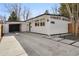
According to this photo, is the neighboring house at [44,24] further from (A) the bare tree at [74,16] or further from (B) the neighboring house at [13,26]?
(A) the bare tree at [74,16]

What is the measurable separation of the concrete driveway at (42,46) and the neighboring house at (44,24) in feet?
0.53

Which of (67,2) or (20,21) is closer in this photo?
(67,2)

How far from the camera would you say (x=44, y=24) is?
11.2ft

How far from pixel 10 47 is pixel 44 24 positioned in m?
0.91

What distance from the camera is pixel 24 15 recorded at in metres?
3.44

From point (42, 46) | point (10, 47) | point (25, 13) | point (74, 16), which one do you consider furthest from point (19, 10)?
point (74, 16)

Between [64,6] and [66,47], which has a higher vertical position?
[64,6]

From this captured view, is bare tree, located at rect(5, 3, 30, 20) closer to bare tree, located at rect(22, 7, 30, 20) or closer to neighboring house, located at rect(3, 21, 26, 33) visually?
bare tree, located at rect(22, 7, 30, 20)

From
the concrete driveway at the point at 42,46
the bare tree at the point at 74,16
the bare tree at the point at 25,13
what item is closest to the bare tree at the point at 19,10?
the bare tree at the point at 25,13

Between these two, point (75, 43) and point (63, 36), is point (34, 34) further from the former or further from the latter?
point (75, 43)

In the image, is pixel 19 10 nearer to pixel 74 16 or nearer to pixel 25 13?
pixel 25 13

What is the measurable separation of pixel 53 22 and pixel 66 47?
2.04 feet

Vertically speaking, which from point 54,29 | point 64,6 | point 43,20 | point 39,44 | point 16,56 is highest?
point 64,6

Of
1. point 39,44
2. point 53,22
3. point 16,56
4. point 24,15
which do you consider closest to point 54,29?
point 53,22
